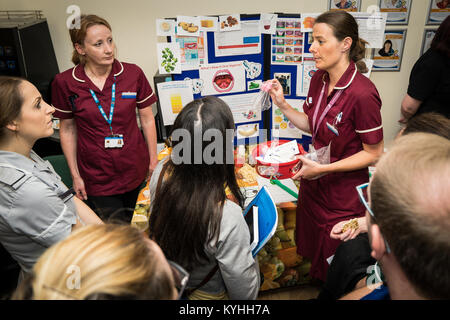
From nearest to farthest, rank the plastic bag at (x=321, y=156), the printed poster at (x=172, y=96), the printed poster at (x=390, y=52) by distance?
the plastic bag at (x=321, y=156) → the printed poster at (x=172, y=96) → the printed poster at (x=390, y=52)

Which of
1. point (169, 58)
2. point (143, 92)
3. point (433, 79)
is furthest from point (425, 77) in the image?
point (143, 92)

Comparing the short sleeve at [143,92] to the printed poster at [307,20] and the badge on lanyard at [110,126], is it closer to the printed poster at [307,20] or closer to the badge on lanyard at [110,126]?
the badge on lanyard at [110,126]

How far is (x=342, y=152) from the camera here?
1669 mm

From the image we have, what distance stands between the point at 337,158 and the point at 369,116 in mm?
264

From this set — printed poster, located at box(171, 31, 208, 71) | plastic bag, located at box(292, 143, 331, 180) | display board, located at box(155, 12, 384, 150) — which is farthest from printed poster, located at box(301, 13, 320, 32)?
plastic bag, located at box(292, 143, 331, 180)

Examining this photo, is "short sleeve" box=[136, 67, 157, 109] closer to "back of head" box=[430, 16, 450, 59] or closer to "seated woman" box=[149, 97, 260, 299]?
"seated woman" box=[149, 97, 260, 299]

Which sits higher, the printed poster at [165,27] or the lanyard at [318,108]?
the printed poster at [165,27]

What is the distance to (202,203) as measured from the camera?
3.58 feet

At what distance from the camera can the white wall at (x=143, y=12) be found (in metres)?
2.63

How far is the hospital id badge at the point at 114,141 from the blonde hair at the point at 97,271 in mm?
1340

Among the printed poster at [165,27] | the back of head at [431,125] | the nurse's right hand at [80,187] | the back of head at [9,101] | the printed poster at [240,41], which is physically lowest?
the nurse's right hand at [80,187]

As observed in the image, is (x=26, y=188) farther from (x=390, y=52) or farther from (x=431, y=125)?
(x=390, y=52)

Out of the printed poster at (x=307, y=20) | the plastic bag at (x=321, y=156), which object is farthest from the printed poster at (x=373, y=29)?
the plastic bag at (x=321, y=156)
